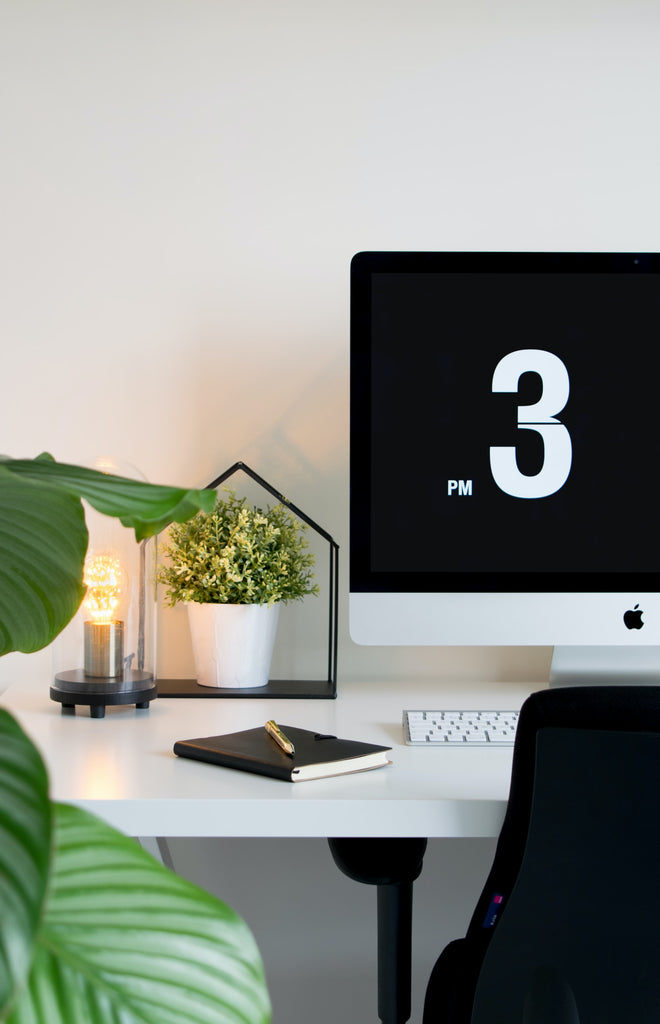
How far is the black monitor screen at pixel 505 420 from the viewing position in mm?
1312

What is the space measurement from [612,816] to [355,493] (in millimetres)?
652

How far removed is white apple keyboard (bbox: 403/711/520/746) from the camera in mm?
1100

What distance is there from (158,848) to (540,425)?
88 centimetres

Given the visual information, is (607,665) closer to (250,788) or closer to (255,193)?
(250,788)


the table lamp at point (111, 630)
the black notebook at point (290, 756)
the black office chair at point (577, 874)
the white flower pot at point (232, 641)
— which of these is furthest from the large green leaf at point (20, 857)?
the white flower pot at point (232, 641)

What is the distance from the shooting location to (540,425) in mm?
1332

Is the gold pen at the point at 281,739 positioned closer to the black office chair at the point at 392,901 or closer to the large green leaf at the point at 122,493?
the black office chair at the point at 392,901

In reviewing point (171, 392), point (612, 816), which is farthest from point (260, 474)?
point (612, 816)

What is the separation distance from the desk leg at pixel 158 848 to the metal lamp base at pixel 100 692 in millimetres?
233

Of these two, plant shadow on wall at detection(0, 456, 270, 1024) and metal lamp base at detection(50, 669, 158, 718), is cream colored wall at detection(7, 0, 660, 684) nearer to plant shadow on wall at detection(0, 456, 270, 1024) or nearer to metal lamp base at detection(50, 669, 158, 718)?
metal lamp base at detection(50, 669, 158, 718)

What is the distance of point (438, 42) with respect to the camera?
1595mm

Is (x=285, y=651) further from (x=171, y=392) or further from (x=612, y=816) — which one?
(x=612, y=816)

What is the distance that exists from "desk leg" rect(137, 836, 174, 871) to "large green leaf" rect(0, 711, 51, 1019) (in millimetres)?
1175

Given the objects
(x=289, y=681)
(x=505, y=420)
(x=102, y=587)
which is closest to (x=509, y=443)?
(x=505, y=420)
